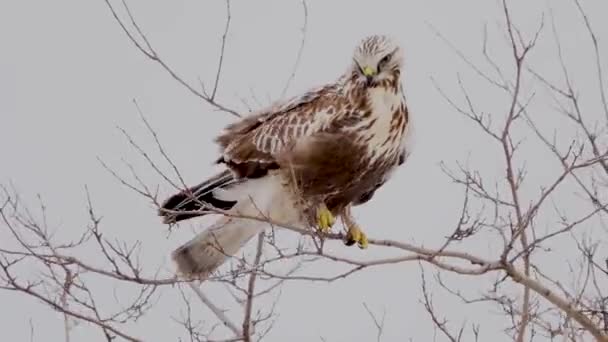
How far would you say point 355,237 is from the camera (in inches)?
225

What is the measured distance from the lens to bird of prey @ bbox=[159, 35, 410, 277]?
212 inches

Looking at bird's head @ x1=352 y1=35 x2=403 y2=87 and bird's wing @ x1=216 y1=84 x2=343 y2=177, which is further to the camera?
bird's wing @ x1=216 y1=84 x2=343 y2=177

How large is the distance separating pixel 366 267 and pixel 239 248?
1.63 m

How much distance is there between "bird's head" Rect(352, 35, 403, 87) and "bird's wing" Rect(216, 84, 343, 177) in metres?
0.27

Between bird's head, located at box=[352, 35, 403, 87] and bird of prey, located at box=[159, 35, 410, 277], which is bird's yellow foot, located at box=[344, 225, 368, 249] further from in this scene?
bird's head, located at box=[352, 35, 403, 87]

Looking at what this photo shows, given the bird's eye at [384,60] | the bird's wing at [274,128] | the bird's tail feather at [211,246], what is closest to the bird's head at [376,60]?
the bird's eye at [384,60]

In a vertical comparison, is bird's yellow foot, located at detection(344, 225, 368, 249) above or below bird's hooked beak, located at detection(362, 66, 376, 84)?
below

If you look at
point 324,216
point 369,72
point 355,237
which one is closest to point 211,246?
point 324,216

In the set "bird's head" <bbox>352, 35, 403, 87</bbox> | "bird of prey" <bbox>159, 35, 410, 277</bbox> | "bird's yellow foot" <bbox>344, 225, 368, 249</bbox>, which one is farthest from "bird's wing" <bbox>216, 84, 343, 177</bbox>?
"bird's yellow foot" <bbox>344, 225, 368, 249</bbox>

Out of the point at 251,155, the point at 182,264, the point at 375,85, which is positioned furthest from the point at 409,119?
the point at 182,264

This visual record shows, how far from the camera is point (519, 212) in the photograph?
4293mm

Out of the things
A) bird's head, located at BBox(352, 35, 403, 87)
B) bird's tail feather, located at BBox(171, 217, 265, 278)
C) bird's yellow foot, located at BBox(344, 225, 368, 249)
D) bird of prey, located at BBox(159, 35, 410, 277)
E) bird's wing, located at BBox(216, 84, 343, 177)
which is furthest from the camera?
bird's tail feather, located at BBox(171, 217, 265, 278)

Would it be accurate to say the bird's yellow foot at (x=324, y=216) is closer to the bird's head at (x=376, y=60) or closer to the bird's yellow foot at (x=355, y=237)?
the bird's yellow foot at (x=355, y=237)

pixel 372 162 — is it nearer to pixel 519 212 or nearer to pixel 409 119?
pixel 409 119
